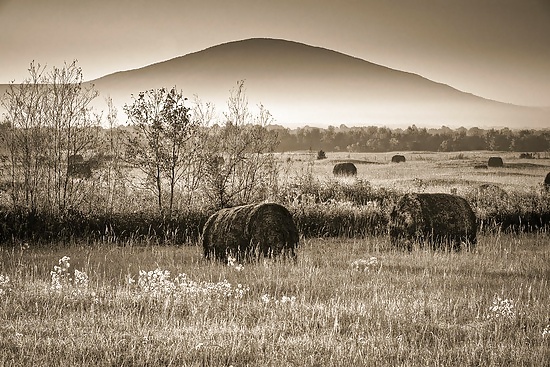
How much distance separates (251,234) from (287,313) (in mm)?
4846

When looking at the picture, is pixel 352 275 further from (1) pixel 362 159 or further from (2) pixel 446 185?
(1) pixel 362 159

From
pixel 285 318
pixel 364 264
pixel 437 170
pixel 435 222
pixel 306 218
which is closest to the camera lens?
pixel 285 318

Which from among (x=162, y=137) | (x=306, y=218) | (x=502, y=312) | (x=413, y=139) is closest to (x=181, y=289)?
(x=502, y=312)

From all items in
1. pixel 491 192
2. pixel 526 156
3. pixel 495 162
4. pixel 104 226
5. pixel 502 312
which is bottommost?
pixel 502 312

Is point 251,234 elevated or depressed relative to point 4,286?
elevated

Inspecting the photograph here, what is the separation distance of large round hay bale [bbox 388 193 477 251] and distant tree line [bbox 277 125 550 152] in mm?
12035

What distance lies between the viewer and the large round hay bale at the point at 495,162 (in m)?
28.9

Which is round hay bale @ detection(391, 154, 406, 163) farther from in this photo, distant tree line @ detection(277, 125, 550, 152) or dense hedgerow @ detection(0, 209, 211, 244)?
dense hedgerow @ detection(0, 209, 211, 244)

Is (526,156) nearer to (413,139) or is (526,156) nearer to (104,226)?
(413,139)

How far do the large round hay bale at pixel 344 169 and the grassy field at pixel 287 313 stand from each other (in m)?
16.9

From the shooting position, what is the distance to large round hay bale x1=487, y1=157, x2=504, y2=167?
2889 cm

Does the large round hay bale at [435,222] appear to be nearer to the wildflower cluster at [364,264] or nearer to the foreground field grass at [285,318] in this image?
the foreground field grass at [285,318]

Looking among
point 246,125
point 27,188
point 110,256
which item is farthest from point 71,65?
point 110,256

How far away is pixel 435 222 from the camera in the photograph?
50.5ft
